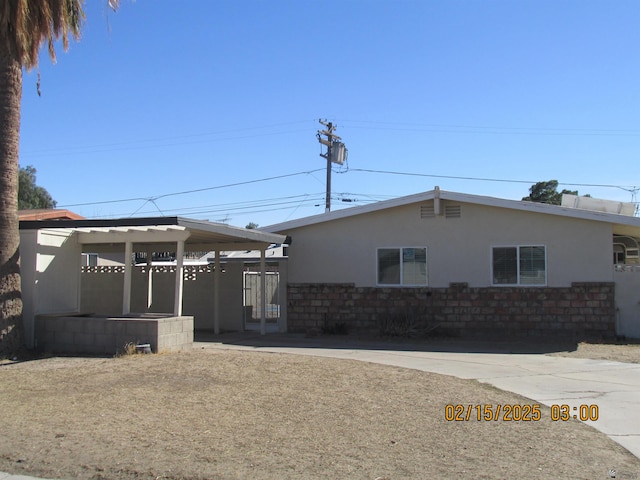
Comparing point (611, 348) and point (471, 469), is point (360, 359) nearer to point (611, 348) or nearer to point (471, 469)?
point (611, 348)

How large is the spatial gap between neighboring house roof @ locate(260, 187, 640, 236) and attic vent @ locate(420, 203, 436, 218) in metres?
0.27

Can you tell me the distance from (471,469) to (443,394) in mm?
2996

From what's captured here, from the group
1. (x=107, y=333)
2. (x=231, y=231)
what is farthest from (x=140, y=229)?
(x=107, y=333)

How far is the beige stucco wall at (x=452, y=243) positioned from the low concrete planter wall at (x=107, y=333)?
5186mm

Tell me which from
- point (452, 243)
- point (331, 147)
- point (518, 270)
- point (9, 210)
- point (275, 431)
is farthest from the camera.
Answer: point (331, 147)

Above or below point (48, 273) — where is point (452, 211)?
above

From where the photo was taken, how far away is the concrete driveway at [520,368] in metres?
7.48

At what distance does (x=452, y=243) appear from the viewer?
1592 cm

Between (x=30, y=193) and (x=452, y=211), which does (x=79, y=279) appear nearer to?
(x=452, y=211)

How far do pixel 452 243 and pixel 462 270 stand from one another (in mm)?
724

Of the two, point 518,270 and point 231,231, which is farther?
point 518,270

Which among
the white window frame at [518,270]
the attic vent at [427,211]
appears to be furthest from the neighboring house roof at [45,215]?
the white window frame at [518,270]

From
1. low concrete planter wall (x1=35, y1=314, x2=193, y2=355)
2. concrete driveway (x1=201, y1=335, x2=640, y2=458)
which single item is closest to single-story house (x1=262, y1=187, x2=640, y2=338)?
concrete driveway (x1=201, y1=335, x2=640, y2=458)

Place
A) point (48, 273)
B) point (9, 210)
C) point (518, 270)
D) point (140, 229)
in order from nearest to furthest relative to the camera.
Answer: point (9, 210), point (48, 273), point (140, 229), point (518, 270)
